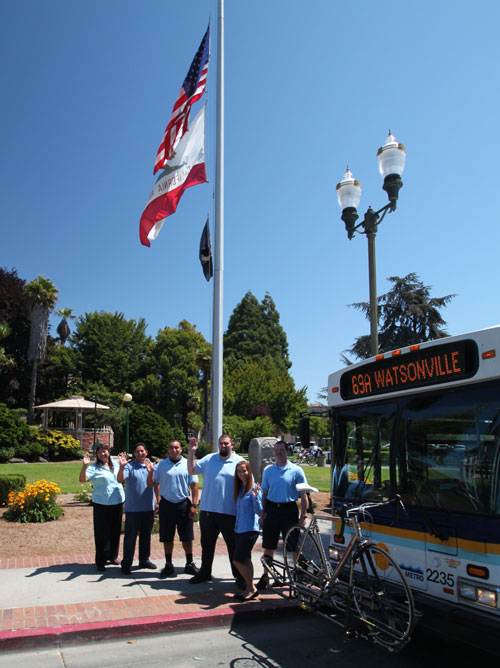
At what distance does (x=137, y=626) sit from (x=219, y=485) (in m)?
1.74

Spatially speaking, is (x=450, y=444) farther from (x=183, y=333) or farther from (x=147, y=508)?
(x=183, y=333)

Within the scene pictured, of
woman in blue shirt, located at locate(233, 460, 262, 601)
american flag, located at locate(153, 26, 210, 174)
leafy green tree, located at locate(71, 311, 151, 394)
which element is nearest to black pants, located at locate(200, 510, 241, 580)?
woman in blue shirt, located at locate(233, 460, 262, 601)

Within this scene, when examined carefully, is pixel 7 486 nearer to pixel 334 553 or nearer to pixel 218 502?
pixel 218 502

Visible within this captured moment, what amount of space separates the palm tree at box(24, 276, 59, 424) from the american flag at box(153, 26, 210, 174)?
33315mm

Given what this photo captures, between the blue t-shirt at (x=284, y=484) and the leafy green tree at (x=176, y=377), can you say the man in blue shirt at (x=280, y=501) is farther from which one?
the leafy green tree at (x=176, y=377)

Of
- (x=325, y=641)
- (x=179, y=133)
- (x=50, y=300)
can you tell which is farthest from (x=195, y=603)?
(x=50, y=300)

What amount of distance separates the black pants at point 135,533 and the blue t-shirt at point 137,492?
0.08m

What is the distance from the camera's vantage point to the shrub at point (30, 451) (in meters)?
30.0

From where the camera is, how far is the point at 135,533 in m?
7.08

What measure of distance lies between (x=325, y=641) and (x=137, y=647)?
5.85ft

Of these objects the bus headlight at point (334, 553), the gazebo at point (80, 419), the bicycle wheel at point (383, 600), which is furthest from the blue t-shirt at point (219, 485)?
the gazebo at point (80, 419)

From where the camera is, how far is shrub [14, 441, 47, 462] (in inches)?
1180

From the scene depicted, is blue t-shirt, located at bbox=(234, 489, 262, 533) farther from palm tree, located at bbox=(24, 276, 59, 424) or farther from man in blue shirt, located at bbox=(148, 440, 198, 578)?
palm tree, located at bbox=(24, 276, 59, 424)

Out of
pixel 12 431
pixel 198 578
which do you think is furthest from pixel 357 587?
pixel 12 431
